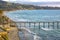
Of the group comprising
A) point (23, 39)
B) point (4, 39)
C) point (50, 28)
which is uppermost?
point (4, 39)

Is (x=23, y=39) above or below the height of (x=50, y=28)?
above

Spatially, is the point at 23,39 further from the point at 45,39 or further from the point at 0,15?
the point at 0,15

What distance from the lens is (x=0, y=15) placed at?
104ft

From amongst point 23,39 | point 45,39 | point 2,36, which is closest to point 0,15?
point 45,39

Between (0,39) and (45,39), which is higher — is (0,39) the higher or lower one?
the higher one

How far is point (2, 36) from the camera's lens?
4730mm

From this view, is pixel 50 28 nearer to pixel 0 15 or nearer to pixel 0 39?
pixel 0 15

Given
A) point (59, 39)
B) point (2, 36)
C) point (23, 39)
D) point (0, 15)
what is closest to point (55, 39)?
point (59, 39)

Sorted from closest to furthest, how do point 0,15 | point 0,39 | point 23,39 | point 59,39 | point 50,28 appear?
point 0,39, point 23,39, point 59,39, point 0,15, point 50,28

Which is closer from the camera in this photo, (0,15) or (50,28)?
(0,15)

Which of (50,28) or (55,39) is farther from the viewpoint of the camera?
(50,28)

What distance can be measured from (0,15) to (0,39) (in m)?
27.2

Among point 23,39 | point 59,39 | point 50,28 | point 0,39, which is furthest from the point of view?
point 50,28

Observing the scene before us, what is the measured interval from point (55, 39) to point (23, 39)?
16.0ft
